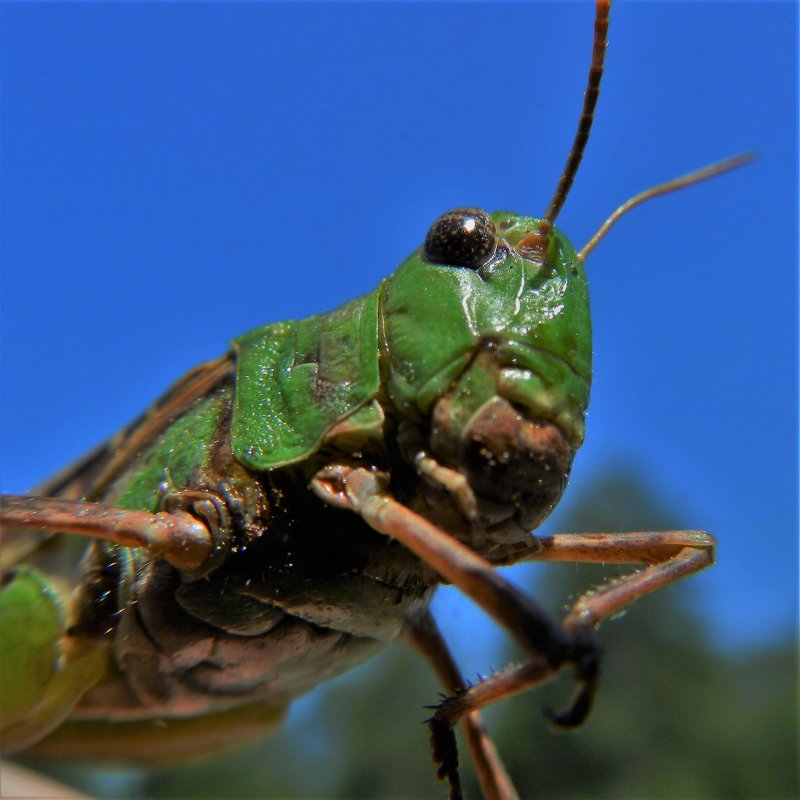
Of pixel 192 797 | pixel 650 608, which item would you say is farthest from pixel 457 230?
pixel 650 608

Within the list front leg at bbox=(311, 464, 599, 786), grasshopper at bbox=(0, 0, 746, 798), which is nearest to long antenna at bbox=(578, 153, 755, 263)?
grasshopper at bbox=(0, 0, 746, 798)

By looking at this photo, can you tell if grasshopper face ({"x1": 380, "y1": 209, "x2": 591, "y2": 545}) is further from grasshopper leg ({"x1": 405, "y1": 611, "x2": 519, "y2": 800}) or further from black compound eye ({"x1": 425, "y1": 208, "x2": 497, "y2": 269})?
grasshopper leg ({"x1": 405, "y1": 611, "x2": 519, "y2": 800})

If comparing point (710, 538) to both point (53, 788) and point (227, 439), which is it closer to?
point (227, 439)

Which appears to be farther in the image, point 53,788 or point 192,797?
point 192,797

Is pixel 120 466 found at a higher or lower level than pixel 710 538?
higher

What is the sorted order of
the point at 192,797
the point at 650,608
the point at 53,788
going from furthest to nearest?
the point at 650,608 → the point at 192,797 → the point at 53,788

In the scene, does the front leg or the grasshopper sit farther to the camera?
the grasshopper

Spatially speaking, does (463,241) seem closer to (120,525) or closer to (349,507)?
(349,507)

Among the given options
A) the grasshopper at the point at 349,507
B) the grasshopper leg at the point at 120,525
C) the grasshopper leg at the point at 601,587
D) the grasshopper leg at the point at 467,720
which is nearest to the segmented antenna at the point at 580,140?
the grasshopper at the point at 349,507
